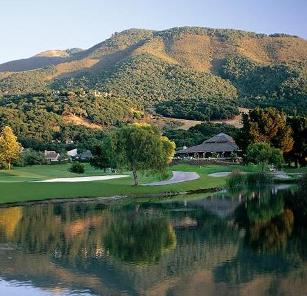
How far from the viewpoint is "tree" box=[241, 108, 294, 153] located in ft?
286

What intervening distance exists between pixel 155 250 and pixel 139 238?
3.14 m

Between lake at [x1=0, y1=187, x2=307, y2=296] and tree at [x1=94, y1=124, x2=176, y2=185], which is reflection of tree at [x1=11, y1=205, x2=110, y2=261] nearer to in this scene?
lake at [x1=0, y1=187, x2=307, y2=296]

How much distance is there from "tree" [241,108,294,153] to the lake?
1854 inches

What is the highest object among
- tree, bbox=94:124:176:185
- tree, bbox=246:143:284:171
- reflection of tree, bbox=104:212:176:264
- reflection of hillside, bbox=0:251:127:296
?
tree, bbox=94:124:176:185

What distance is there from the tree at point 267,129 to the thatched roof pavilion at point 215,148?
16610 mm

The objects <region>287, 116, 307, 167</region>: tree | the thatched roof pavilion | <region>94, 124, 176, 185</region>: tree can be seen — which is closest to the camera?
<region>94, 124, 176, 185</region>: tree

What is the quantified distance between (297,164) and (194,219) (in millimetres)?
60052

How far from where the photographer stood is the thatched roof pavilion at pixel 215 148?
108m

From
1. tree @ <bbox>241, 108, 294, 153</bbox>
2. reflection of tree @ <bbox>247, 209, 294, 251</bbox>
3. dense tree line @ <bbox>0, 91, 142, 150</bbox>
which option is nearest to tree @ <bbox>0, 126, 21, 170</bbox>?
dense tree line @ <bbox>0, 91, 142, 150</bbox>

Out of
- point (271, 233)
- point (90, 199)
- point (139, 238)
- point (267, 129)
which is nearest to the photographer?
point (139, 238)

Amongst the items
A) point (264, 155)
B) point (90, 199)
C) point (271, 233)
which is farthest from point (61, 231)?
point (264, 155)

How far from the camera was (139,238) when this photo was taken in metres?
27.7

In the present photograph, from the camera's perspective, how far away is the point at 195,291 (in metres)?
17.5

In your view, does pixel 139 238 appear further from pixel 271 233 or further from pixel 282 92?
pixel 282 92
